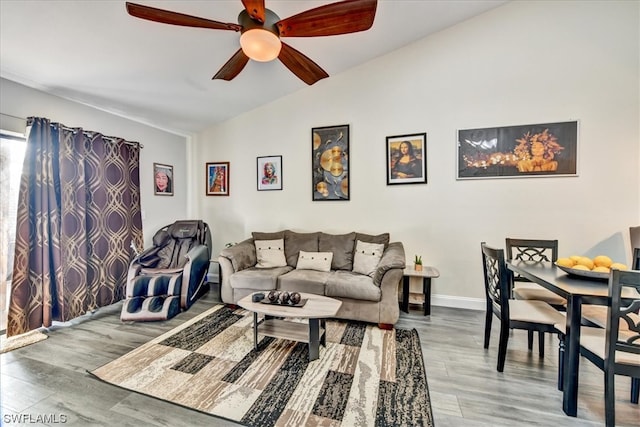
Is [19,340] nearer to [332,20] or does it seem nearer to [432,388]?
[432,388]

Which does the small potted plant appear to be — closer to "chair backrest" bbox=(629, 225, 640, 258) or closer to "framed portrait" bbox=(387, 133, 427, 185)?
"framed portrait" bbox=(387, 133, 427, 185)

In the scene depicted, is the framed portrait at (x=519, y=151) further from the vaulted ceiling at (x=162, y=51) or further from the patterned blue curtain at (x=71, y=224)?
the patterned blue curtain at (x=71, y=224)

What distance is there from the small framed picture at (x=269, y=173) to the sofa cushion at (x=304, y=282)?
1.62 m

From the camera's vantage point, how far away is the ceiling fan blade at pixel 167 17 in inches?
64.5

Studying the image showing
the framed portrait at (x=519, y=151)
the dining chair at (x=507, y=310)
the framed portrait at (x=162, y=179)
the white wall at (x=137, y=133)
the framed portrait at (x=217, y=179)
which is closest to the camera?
the dining chair at (x=507, y=310)

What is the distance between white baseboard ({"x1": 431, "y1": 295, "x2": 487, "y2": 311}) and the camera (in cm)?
347

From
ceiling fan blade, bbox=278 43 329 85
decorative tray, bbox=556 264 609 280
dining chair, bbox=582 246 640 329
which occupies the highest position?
ceiling fan blade, bbox=278 43 329 85

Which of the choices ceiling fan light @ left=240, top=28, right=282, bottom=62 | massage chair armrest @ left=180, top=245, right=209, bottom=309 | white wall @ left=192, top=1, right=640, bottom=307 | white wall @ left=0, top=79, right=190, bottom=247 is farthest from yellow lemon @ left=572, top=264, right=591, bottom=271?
white wall @ left=0, top=79, right=190, bottom=247

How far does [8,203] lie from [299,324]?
3.20 m

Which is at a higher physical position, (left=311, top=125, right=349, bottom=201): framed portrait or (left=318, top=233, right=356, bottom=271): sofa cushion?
(left=311, top=125, right=349, bottom=201): framed portrait

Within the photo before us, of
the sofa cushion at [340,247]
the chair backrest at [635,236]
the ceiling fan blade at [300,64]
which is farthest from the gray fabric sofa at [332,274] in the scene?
the chair backrest at [635,236]

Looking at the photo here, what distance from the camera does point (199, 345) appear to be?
2.55 meters

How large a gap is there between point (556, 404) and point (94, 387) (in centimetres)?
320

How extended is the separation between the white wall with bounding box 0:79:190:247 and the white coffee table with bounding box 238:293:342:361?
2.73 meters
